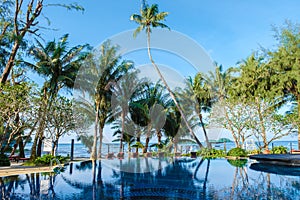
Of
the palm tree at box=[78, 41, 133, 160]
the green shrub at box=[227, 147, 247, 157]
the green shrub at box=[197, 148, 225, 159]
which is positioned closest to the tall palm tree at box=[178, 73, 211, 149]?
the green shrub at box=[197, 148, 225, 159]

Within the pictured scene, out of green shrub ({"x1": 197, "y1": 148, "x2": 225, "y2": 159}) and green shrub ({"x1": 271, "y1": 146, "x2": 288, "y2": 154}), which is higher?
green shrub ({"x1": 271, "y1": 146, "x2": 288, "y2": 154})

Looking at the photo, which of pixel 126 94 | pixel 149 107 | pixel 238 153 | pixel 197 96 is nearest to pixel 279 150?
pixel 238 153

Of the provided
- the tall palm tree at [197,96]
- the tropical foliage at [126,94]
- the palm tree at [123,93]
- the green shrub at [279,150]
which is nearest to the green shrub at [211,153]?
the tropical foliage at [126,94]

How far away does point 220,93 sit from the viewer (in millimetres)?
23266

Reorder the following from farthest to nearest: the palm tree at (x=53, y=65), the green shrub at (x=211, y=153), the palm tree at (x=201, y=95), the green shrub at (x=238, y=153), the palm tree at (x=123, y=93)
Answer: the palm tree at (x=201, y=95)
the palm tree at (x=123, y=93)
the green shrub at (x=211, y=153)
the green shrub at (x=238, y=153)
the palm tree at (x=53, y=65)

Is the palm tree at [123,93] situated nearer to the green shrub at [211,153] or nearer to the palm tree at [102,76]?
the palm tree at [102,76]

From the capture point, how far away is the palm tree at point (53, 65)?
16.8m

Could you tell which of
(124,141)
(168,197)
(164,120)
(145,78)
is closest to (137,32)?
(145,78)

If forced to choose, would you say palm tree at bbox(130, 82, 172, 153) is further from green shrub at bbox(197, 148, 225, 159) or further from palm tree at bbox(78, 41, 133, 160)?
green shrub at bbox(197, 148, 225, 159)

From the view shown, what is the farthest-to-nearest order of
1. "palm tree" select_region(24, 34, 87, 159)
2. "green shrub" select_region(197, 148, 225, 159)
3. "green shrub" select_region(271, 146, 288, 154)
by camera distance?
"green shrub" select_region(197, 148, 225, 159) → "green shrub" select_region(271, 146, 288, 154) → "palm tree" select_region(24, 34, 87, 159)

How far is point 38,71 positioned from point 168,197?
1452 centimetres

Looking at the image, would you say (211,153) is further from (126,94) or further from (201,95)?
(126,94)

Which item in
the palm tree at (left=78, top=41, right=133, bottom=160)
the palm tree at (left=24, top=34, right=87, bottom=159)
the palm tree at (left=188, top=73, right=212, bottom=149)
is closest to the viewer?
the palm tree at (left=24, top=34, right=87, bottom=159)

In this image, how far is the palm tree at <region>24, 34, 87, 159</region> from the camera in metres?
16.8
